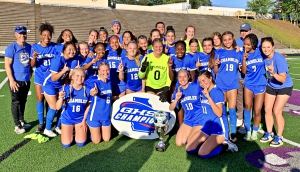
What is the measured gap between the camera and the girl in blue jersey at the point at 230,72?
4.86m

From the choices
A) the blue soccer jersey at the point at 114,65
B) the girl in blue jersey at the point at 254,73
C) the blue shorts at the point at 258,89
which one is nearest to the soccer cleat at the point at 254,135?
the girl in blue jersey at the point at 254,73

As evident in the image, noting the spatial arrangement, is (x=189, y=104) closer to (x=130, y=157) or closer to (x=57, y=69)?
(x=130, y=157)

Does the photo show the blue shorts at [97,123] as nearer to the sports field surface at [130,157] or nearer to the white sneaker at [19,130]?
the sports field surface at [130,157]

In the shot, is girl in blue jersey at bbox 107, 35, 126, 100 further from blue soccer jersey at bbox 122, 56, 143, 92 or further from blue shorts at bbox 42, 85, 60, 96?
blue shorts at bbox 42, 85, 60, 96

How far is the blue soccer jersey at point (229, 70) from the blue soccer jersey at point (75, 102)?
247cm

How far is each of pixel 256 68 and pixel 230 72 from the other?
1.49ft

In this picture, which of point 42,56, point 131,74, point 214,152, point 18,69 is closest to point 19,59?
point 18,69

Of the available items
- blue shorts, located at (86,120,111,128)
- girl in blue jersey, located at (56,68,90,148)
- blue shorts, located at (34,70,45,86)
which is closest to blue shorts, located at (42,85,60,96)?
blue shorts, located at (34,70,45,86)

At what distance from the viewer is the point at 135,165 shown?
12.4 feet

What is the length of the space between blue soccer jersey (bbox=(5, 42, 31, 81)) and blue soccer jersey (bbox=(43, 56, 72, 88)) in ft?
1.49

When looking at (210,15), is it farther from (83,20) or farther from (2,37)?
(2,37)

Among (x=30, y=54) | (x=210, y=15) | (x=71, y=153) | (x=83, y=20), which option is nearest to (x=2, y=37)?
(x=83, y=20)

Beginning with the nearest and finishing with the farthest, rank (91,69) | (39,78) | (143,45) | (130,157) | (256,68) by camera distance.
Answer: (130,157) → (256,68) → (39,78) → (91,69) → (143,45)

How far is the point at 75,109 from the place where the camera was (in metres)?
4.52
